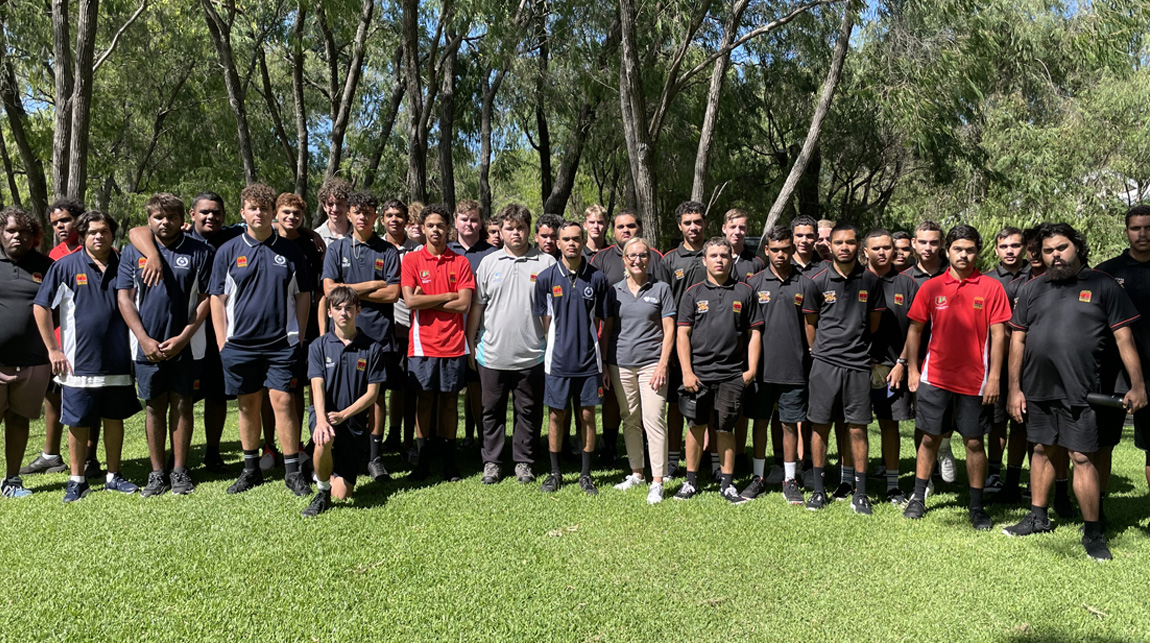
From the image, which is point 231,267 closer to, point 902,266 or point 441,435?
point 441,435

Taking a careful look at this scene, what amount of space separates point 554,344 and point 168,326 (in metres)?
2.89

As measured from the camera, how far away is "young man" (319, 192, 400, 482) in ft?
20.1

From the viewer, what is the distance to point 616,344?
605 cm

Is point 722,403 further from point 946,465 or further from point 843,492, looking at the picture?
point 946,465

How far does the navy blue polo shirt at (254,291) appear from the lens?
18.6 feet

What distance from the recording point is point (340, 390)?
5453mm

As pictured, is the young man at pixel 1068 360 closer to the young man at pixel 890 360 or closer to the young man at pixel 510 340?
the young man at pixel 890 360

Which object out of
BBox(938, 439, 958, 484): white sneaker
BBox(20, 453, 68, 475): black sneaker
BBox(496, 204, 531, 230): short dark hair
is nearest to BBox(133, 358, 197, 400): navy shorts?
BBox(20, 453, 68, 475): black sneaker

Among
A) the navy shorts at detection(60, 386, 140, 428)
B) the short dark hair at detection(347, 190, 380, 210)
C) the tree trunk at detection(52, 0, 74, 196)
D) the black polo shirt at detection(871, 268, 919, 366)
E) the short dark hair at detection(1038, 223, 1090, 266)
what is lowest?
the navy shorts at detection(60, 386, 140, 428)

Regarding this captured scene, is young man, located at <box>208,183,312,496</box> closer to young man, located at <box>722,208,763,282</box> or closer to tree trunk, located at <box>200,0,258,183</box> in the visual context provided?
young man, located at <box>722,208,763,282</box>

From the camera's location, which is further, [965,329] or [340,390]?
[340,390]

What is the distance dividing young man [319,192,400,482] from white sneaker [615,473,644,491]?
6.21 feet

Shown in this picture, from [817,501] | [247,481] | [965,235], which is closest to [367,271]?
[247,481]

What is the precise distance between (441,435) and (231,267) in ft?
6.93
